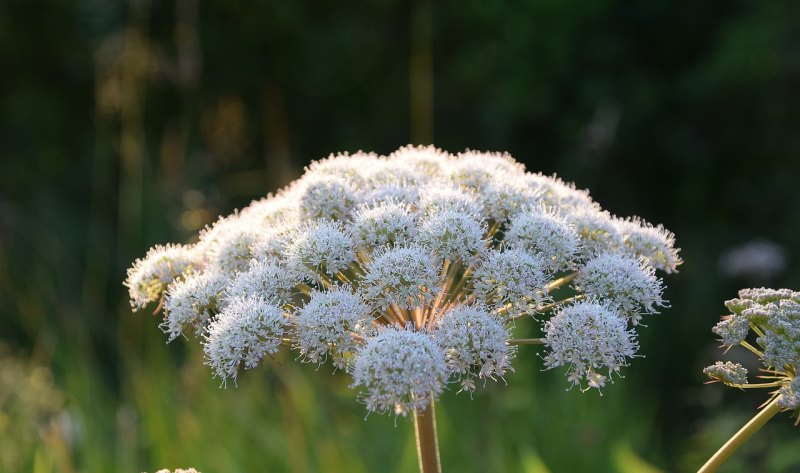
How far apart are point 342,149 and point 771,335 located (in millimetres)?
11400

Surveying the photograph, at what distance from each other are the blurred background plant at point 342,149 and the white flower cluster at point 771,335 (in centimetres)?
195

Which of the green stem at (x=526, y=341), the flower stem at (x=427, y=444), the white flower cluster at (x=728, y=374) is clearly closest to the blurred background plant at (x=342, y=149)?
the flower stem at (x=427, y=444)

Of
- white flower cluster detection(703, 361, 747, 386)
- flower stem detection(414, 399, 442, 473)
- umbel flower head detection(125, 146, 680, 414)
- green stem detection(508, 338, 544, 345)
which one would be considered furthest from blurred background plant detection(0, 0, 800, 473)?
white flower cluster detection(703, 361, 747, 386)

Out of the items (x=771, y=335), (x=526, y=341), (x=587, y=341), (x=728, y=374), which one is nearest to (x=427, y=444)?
(x=526, y=341)

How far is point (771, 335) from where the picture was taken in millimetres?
2354

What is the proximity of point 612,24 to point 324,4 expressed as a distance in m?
4.83

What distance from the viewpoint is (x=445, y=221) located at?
9.11ft

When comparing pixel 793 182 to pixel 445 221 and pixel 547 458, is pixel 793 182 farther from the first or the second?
pixel 445 221

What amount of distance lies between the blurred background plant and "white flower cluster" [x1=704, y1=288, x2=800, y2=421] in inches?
76.6

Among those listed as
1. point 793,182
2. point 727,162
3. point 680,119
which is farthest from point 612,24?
point 793,182

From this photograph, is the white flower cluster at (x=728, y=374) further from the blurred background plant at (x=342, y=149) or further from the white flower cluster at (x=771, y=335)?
the blurred background plant at (x=342, y=149)

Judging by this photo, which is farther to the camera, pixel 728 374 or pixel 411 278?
pixel 411 278

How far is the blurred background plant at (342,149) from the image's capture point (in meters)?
5.55

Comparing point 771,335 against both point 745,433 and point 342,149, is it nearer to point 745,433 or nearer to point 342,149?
point 745,433
